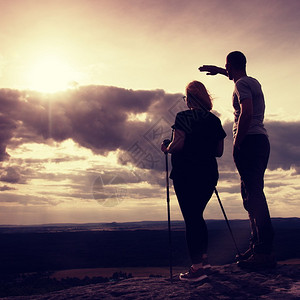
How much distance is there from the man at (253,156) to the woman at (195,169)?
37cm

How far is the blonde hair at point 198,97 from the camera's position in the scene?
14.3 ft

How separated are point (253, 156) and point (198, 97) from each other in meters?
1.03

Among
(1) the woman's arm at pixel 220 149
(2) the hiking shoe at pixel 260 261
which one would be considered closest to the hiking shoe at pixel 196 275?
(2) the hiking shoe at pixel 260 261

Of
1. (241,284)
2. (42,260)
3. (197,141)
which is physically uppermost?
(197,141)

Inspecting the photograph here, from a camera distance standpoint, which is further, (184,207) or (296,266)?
(296,266)

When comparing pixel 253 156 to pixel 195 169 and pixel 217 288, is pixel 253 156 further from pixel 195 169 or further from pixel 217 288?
pixel 217 288

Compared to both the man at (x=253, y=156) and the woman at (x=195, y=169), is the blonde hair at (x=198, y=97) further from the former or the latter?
the man at (x=253, y=156)

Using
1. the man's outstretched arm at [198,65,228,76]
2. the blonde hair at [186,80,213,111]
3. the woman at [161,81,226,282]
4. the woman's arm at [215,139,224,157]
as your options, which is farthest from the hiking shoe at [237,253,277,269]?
the man's outstretched arm at [198,65,228,76]

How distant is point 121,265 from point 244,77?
7100cm

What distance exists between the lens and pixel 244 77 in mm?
4547

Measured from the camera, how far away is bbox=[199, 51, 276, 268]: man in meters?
4.34

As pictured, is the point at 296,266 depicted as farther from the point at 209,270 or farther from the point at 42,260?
the point at 42,260

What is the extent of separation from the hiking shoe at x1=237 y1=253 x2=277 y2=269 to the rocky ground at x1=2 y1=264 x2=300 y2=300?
0.07 metres

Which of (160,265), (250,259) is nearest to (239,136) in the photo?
(250,259)
